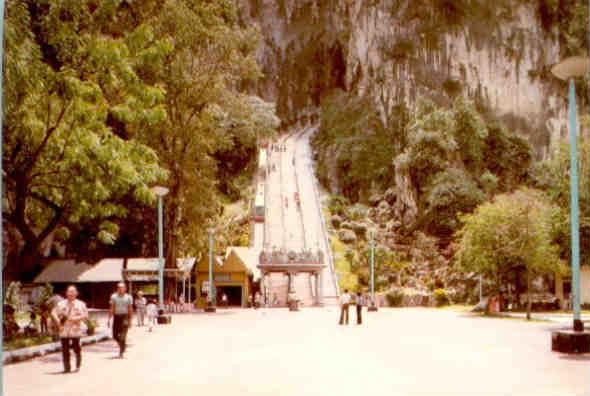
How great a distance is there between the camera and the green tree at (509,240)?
2916cm

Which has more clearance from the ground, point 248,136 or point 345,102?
point 345,102

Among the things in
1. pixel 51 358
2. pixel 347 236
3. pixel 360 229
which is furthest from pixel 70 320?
pixel 360 229

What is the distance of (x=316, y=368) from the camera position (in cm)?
1120

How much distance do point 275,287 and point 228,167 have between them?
21.5 m

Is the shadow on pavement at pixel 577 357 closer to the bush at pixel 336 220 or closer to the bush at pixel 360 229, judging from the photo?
the bush at pixel 360 229

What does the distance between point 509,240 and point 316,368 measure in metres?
20.1

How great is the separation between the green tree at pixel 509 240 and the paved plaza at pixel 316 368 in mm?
11094

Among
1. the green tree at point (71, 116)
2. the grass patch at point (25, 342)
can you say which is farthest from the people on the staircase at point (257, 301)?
the green tree at point (71, 116)

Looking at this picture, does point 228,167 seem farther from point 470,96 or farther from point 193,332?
point 193,332

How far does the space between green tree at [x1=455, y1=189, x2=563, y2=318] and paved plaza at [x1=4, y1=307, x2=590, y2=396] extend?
1109cm

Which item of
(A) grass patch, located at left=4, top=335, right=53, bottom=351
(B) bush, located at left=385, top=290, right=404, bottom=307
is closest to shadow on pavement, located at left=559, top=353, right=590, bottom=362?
(A) grass patch, located at left=4, top=335, right=53, bottom=351

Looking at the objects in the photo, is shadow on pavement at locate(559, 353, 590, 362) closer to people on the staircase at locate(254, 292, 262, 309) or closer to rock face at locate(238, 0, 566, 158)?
people on the staircase at locate(254, 292, 262, 309)

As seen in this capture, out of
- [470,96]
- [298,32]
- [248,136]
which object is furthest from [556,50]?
[298,32]

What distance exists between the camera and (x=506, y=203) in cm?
3048
